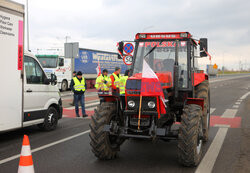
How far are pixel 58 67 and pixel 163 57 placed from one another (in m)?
18.3

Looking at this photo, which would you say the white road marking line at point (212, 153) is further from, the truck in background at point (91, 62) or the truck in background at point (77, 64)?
the truck in background at point (91, 62)

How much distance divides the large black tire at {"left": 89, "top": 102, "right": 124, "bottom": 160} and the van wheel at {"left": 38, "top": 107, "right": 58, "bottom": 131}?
344cm

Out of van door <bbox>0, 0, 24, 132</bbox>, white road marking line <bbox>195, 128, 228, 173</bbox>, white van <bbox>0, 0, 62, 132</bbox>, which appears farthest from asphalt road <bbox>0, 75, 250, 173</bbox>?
van door <bbox>0, 0, 24, 132</bbox>

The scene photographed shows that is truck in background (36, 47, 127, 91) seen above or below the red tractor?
above

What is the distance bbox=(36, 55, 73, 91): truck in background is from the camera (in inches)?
925

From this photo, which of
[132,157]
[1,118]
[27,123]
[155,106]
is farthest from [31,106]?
[155,106]

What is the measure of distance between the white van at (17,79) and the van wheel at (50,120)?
15cm

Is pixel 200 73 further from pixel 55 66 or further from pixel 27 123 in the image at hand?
pixel 55 66

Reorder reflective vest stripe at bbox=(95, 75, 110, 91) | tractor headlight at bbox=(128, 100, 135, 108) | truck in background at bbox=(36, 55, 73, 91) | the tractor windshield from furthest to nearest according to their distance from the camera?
truck in background at bbox=(36, 55, 73, 91) < reflective vest stripe at bbox=(95, 75, 110, 91) < the tractor windshield < tractor headlight at bbox=(128, 100, 135, 108)

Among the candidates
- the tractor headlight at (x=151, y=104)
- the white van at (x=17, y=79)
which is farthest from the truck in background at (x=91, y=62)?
the tractor headlight at (x=151, y=104)

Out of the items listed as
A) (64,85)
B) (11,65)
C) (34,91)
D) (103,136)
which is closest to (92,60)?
(64,85)

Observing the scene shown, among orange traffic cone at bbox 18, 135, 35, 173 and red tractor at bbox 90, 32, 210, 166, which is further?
red tractor at bbox 90, 32, 210, 166

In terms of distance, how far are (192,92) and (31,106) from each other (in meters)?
4.20

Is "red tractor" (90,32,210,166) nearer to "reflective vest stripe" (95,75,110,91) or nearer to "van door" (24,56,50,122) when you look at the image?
"van door" (24,56,50,122)
